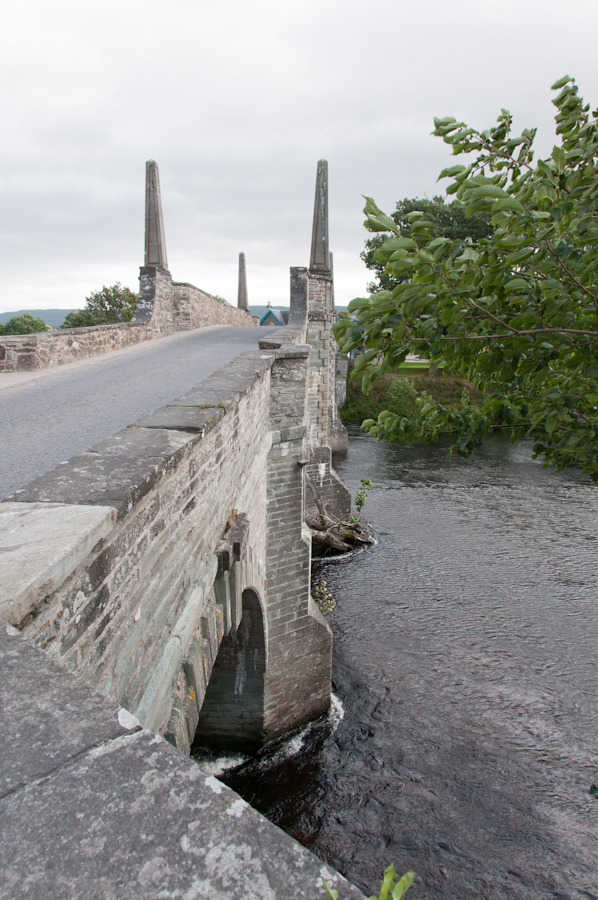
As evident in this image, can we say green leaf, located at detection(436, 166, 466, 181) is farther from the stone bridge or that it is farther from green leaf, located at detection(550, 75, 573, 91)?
the stone bridge

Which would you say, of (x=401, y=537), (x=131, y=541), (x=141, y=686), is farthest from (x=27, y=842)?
(x=401, y=537)

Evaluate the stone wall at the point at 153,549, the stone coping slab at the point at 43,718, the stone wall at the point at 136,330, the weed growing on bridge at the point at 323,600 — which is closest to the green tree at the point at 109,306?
the stone wall at the point at 136,330

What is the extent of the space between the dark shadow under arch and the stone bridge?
0.02m

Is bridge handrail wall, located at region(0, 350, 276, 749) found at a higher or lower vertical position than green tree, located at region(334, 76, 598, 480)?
lower

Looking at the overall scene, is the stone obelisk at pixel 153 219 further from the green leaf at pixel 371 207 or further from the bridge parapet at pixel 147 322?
the green leaf at pixel 371 207

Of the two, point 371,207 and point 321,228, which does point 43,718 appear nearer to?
point 371,207

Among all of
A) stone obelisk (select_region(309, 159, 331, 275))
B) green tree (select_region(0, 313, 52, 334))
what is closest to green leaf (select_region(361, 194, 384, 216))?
stone obelisk (select_region(309, 159, 331, 275))

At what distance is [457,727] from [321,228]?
1475 cm

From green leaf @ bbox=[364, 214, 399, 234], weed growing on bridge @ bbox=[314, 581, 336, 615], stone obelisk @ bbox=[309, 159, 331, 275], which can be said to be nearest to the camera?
green leaf @ bbox=[364, 214, 399, 234]

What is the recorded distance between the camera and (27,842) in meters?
1.04

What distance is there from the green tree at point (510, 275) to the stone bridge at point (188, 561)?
150 centimetres

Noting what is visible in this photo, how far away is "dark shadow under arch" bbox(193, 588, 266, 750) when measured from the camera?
28.2 ft

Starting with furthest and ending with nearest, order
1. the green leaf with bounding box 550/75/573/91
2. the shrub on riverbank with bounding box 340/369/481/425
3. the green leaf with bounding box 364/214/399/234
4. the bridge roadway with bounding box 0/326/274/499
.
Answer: the shrub on riverbank with bounding box 340/369/481/425
the bridge roadway with bounding box 0/326/274/499
the green leaf with bounding box 550/75/573/91
the green leaf with bounding box 364/214/399/234

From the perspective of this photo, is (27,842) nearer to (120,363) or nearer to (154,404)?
(154,404)
